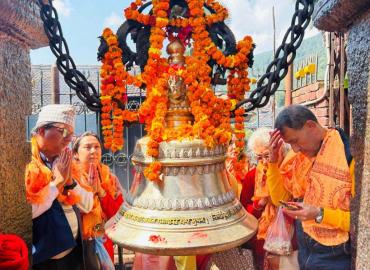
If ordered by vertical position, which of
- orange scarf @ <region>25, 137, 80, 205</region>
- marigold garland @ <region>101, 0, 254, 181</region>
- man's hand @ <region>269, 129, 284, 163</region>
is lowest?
orange scarf @ <region>25, 137, 80, 205</region>

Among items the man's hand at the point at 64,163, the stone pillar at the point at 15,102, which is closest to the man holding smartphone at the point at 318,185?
the man's hand at the point at 64,163

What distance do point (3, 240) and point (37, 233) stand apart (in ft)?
4.50

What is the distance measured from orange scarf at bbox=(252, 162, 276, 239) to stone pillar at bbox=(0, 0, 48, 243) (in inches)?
89.1

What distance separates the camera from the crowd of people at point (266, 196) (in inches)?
87.1

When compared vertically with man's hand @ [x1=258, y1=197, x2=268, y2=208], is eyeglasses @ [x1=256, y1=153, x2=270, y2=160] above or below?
above

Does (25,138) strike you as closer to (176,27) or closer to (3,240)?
(3,240)

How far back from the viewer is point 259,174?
358 centimetres

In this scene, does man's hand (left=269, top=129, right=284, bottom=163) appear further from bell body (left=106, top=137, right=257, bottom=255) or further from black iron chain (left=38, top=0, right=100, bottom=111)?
black iron chain (left=38, top=0, right=100, bottom=111)

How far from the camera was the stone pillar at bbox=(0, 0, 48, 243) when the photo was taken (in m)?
1.49

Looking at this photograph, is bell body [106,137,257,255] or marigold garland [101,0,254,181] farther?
marigold garland [101,0,254,181]

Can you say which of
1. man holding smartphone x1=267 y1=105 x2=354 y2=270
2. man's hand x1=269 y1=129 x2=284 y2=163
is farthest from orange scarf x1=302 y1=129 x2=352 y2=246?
man's hand x1=269 y1=129 x2=284 y2=163

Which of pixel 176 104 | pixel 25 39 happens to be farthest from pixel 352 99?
pixel 25 39

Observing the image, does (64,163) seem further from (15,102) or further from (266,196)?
(266,196)

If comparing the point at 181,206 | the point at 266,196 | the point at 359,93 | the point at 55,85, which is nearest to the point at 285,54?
the point at 359,93
